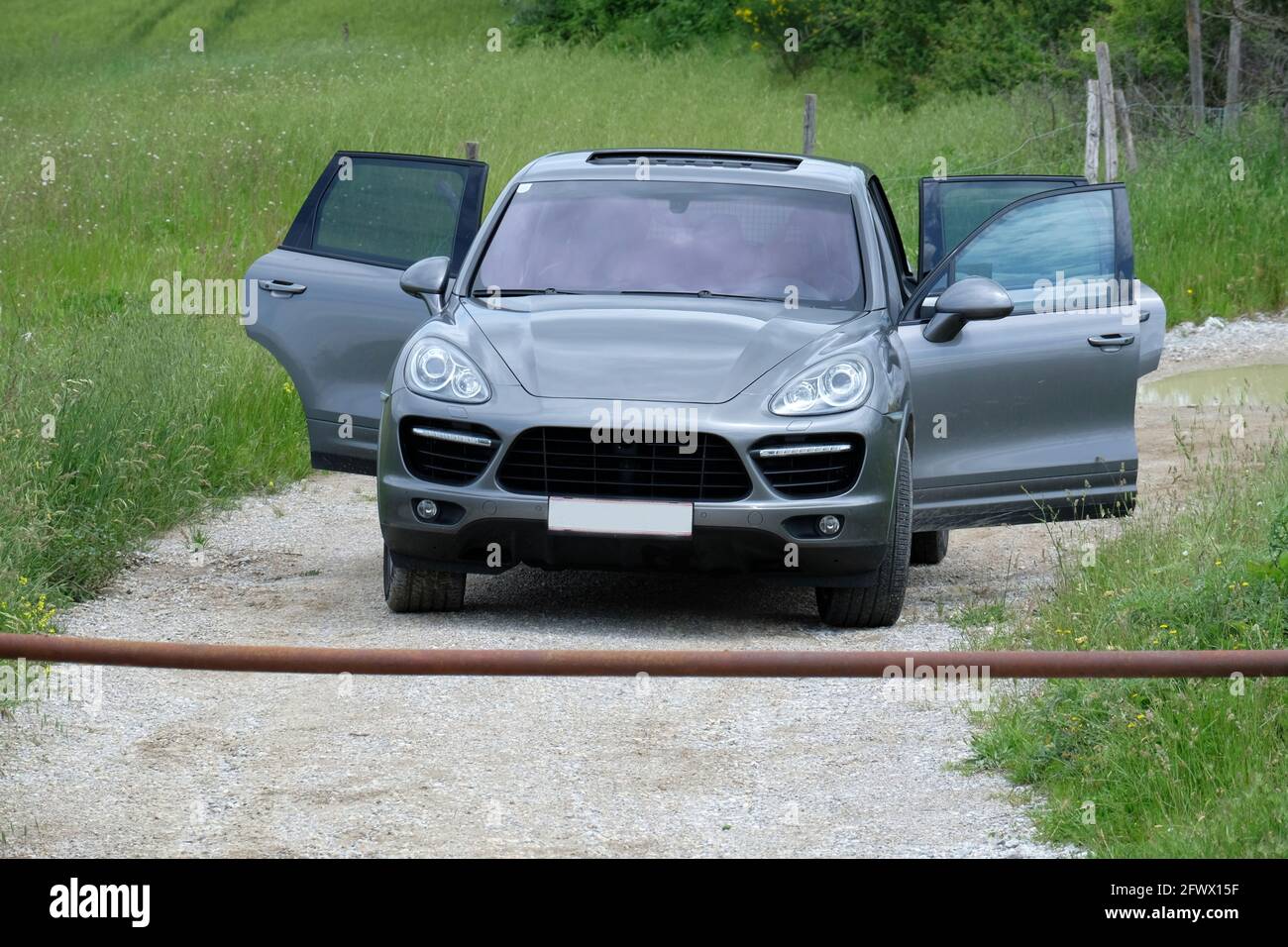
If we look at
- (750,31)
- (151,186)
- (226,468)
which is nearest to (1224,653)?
(226,468)

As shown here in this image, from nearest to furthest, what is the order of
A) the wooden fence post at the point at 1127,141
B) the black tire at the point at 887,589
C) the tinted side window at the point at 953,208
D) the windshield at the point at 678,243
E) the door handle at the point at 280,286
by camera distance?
the black tire at the point at 887,589 → the windshield at the point at 678,243 → the door handle at the point at 280,286 → the tinted side window at the point at 953,208 → the wooden fence post at the point at 1127,141

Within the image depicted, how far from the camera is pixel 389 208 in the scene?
8.30 metres

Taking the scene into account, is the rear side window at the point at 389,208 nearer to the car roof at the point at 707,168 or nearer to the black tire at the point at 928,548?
the car roof at the point at 707,168

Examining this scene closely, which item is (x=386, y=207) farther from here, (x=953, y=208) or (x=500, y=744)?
(x=500, y=744)

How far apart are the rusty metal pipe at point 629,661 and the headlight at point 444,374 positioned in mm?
3607

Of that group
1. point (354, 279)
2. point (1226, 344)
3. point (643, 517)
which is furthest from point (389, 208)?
point (1226, 344)

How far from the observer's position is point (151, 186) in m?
18.2

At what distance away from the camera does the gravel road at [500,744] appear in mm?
4699

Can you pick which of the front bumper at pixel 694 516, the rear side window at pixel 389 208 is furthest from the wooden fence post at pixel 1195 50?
the front bumper at pixel 694 516

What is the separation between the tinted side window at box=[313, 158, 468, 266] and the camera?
27.0 feet

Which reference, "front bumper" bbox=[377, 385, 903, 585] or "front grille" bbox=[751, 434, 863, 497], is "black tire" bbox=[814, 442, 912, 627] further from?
"front grille" bbox=[751, 434, 863, 497]

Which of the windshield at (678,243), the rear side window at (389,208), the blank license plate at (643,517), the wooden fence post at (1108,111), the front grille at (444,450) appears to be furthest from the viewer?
the wooden fence post at (1108,111)
